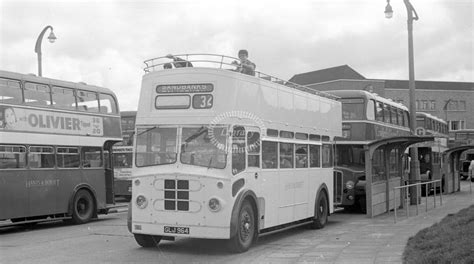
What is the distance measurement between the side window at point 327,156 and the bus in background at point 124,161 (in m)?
12.3

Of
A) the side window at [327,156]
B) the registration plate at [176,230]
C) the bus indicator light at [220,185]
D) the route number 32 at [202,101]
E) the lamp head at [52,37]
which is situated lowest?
A: the registration plate at [176,230]

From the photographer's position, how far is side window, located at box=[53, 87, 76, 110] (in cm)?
1616

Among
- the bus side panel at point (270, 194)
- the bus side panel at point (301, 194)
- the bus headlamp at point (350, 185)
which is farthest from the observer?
the bus headlamp at point (350, 185)

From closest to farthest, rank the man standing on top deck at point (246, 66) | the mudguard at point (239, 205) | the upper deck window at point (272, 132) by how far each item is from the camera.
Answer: the mudguard at point (239, 205) → the man standing on top deck at point (246, 66) → the upper deck window at point (272, 132)

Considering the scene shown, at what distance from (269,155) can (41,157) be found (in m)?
7.01

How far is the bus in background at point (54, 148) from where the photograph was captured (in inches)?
572

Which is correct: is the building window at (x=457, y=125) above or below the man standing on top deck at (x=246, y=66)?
above

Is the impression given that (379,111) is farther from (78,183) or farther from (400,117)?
(78,183)

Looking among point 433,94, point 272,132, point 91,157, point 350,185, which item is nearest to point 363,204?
point 350,185

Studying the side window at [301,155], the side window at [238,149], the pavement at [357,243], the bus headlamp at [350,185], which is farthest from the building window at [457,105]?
the side window at [238,149]

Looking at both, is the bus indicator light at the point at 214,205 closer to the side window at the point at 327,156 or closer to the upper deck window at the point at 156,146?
the upper deck window at the point at 156,146

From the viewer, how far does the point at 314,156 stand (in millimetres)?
14547

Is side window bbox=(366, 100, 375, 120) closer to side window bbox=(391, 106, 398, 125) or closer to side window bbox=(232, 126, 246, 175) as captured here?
side window bbox=(391, 106, 398, 125)

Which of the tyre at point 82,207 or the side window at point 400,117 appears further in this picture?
the side window at point 400,117
